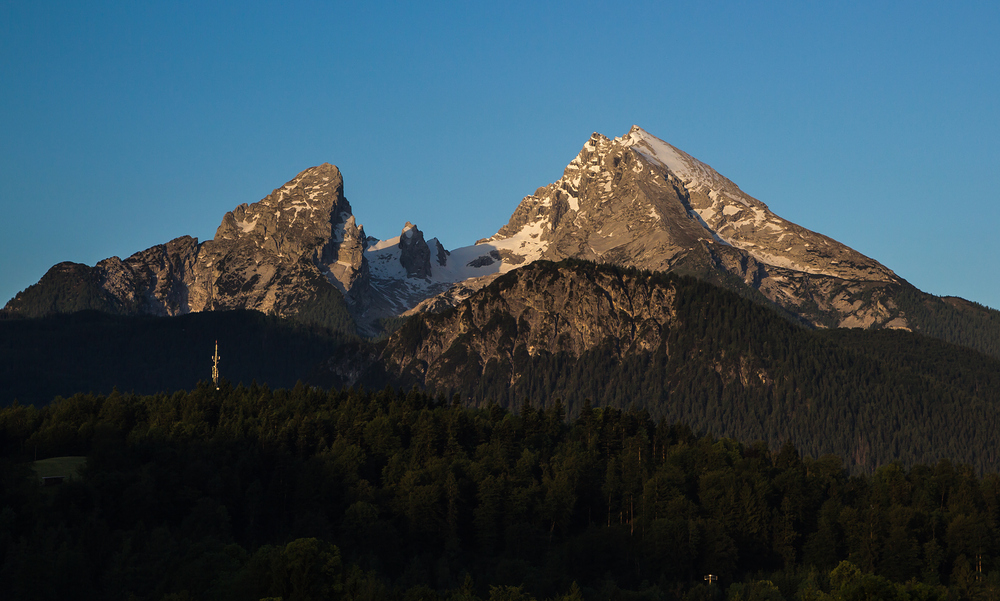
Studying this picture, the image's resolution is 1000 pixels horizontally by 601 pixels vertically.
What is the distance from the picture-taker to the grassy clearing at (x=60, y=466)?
611ft

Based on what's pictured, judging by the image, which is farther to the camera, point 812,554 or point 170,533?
point 812,554

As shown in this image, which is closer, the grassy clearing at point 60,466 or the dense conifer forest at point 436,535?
the dense conifer forest at point 436,535

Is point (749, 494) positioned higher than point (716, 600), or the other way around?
point (749, 494)

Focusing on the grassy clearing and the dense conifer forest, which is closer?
the dense conifer forest

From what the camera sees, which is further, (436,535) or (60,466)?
(60,466)

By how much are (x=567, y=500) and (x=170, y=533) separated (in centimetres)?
6006

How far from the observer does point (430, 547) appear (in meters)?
185

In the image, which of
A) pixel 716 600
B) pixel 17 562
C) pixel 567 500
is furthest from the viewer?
pixel 567 500

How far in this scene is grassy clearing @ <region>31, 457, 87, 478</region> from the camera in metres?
186

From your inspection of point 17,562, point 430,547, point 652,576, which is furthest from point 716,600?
point 17,562

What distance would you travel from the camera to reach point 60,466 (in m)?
190

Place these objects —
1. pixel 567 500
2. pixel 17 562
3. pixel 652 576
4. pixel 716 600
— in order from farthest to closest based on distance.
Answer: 1. pixel 567 500
2. pixel 652 576
3. pixel 716 600
4. pixel 17 562

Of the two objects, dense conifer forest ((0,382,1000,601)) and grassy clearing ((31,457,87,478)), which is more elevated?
grassy clearing ((31,457,87,478))

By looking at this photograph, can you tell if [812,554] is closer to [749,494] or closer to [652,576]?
[749,494]
